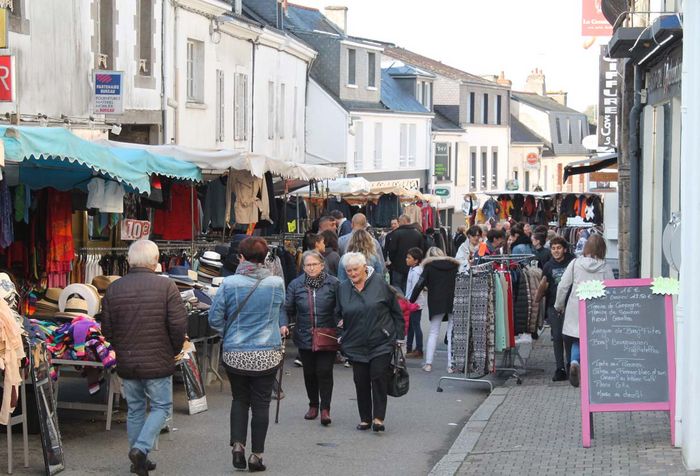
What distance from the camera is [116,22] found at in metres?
23.0

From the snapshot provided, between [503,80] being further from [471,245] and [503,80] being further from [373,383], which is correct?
[373,383]

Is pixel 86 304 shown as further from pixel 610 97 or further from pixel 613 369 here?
pixel 610 97

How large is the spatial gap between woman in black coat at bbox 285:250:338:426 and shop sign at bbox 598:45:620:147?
43.3ft

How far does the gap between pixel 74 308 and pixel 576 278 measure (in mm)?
5368

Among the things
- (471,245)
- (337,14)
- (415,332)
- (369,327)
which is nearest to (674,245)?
(369,327)

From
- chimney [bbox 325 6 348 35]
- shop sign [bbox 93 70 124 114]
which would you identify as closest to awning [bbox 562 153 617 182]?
shop sign [bbox 93 70 124 114]

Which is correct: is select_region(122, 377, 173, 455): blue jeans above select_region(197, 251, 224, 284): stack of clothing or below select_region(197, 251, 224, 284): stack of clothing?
below

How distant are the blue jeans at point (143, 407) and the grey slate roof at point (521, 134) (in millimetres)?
61982

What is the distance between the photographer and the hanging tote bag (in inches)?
443

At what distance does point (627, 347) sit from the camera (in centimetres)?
976

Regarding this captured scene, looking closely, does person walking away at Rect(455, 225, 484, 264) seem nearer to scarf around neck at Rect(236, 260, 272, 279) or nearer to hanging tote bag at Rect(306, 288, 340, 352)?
hanging tote bag at Rect(306, 288, 340, 352)

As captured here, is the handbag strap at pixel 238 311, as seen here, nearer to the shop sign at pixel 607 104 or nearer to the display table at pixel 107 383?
the display table at pixel 107 383

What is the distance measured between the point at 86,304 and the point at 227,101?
67.0 ft

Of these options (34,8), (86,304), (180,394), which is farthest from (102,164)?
(34,8)
